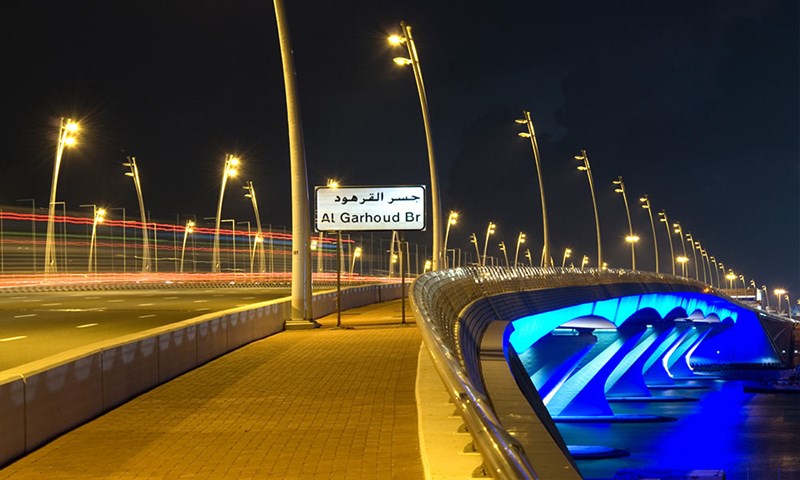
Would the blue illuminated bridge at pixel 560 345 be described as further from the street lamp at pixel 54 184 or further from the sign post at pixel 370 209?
the street lamp at pixel 54 184

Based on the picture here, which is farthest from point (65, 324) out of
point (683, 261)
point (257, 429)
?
point (683, 261)

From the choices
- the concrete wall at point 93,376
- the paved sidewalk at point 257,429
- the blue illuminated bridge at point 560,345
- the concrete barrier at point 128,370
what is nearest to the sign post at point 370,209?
the blue illuminated bridge at point 560,345

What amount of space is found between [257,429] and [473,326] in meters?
15.1

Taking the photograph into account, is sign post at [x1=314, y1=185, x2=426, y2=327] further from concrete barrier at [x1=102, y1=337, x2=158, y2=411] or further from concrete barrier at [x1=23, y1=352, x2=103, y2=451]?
concrete barrier at [x1=23, y1=352, x2=103, y2=451]

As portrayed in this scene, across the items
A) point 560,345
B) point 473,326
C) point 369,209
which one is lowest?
point 560,345

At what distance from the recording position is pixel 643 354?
250ft

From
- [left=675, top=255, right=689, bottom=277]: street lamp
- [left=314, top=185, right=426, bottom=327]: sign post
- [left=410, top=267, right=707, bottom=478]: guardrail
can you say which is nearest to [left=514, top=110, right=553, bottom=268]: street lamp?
[left=410, top=267, right=707, bottom=478]: guardrail

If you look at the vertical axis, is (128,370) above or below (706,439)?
above

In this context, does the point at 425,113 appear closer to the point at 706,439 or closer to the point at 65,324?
the point at 65,324

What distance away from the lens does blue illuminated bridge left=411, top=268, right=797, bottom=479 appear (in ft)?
35.8

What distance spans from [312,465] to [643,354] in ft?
229

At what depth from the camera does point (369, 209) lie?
2650 centimetres

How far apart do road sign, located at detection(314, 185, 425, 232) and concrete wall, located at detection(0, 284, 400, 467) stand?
6463mm

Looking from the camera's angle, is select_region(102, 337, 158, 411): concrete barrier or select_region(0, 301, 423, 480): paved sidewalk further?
select_region(102, 337, 158, 411): concrete barrier
